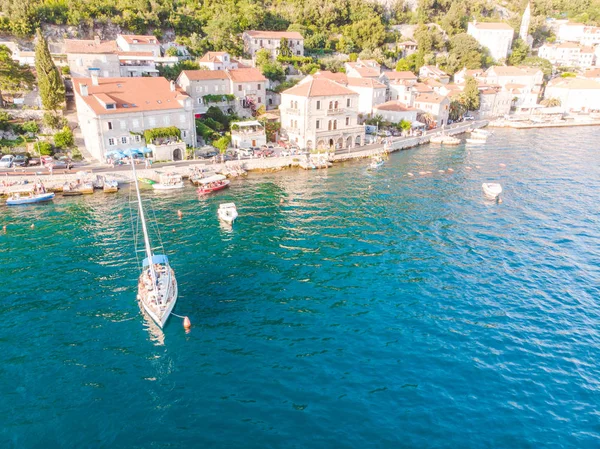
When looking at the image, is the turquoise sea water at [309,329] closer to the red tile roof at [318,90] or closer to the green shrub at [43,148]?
the green shrub at [43,148]

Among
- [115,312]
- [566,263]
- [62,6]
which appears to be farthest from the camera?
[62,6]

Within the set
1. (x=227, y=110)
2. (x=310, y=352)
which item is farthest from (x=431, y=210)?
(x=227, y=110)

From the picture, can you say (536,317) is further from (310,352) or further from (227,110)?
(227,110)

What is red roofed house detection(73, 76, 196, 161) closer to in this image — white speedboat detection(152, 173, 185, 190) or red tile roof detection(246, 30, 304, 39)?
white speedboat detection(152, 173, 185, 190)

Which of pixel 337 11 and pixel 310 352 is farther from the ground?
pixel 337 11

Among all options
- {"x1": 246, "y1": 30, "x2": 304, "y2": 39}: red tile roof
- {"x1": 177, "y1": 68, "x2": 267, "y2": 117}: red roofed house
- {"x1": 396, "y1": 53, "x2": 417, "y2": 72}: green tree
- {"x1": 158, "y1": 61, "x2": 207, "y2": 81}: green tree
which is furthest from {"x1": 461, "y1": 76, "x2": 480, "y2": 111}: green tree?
{"x1": 158, "y1": 61, "x2": 207, "y2": 81}: green tree

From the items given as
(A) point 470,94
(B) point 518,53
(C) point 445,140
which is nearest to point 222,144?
(C) point 445,140

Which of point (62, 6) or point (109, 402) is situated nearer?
point (109, 402)

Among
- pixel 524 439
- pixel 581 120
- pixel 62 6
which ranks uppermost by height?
pixel 62 6

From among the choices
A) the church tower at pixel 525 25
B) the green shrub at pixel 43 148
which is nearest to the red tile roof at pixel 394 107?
the green shrub at pixel 43 148
